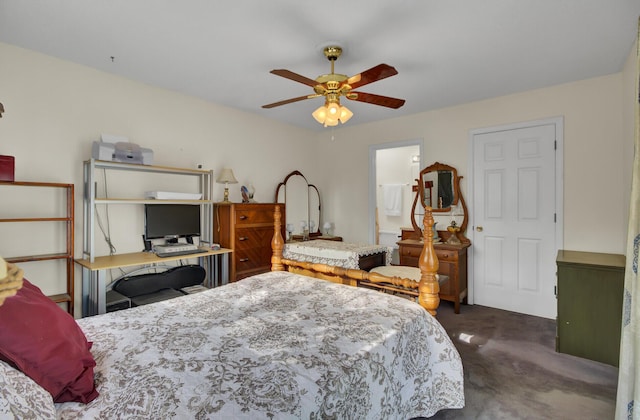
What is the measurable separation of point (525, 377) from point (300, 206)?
3.51 meters

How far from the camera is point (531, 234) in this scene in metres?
3.57

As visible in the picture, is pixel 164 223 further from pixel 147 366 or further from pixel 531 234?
pixel 531 234

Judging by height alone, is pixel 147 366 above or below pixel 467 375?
above

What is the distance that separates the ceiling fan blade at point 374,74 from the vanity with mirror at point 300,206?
2550 millimetres

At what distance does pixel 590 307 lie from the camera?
8.31 ft

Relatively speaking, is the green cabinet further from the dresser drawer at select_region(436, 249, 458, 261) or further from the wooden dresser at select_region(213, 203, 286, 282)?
the wooden dresser at select_region(213, 203, 286, 282)

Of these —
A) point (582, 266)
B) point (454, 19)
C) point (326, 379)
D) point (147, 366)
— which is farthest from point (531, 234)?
point (147, 366)

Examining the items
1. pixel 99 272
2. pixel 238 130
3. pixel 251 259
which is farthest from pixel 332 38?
pixel 99 272

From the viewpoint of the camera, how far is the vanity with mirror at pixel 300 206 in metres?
4.73

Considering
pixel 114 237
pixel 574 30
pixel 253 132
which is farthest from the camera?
pixel 253 132

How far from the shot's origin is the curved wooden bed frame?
77.2 inches

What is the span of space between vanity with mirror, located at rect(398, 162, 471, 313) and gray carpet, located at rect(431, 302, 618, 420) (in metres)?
0.55

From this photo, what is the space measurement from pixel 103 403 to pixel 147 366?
0.19 meters

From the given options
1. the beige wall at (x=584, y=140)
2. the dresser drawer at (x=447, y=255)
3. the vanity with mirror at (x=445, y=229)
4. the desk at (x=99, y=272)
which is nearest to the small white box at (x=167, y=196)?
the desk at (x=99, y=272)
